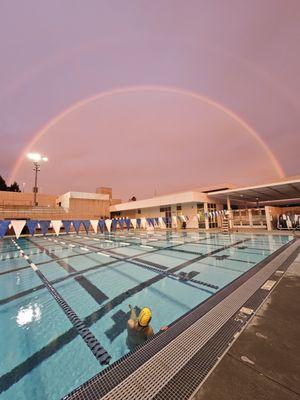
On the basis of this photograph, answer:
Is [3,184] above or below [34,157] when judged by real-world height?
above

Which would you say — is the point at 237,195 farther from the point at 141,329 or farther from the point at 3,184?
the point at 3,184

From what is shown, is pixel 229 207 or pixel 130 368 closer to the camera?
pixel 130 368

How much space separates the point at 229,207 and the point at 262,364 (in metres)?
22.5

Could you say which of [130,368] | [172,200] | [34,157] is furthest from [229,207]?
[34,157]

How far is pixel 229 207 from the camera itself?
22438 millimetres

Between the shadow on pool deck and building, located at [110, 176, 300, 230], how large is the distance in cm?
1642

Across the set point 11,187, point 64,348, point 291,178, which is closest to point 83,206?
Result: point 11,187

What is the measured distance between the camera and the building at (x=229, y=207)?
675 inches

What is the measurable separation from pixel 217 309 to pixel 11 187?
51.4m

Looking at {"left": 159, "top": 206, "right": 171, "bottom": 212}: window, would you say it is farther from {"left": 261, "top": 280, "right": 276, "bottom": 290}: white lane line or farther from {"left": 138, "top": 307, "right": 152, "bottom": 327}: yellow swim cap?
{"left": 138, "top": 307, "right": 152, "bottom": 327}: yellow swim cap

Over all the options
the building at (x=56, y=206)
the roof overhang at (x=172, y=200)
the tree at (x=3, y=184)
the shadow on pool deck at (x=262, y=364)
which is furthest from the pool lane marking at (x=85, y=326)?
the tree at (x=3, y=184)

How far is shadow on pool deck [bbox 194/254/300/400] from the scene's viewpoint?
1516 millimetres

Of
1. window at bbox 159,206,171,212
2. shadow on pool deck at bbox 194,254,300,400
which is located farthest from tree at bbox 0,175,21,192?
shadow on pool deck at bbox 194,254,300,400

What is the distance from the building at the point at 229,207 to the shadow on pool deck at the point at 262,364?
53.9 feet
